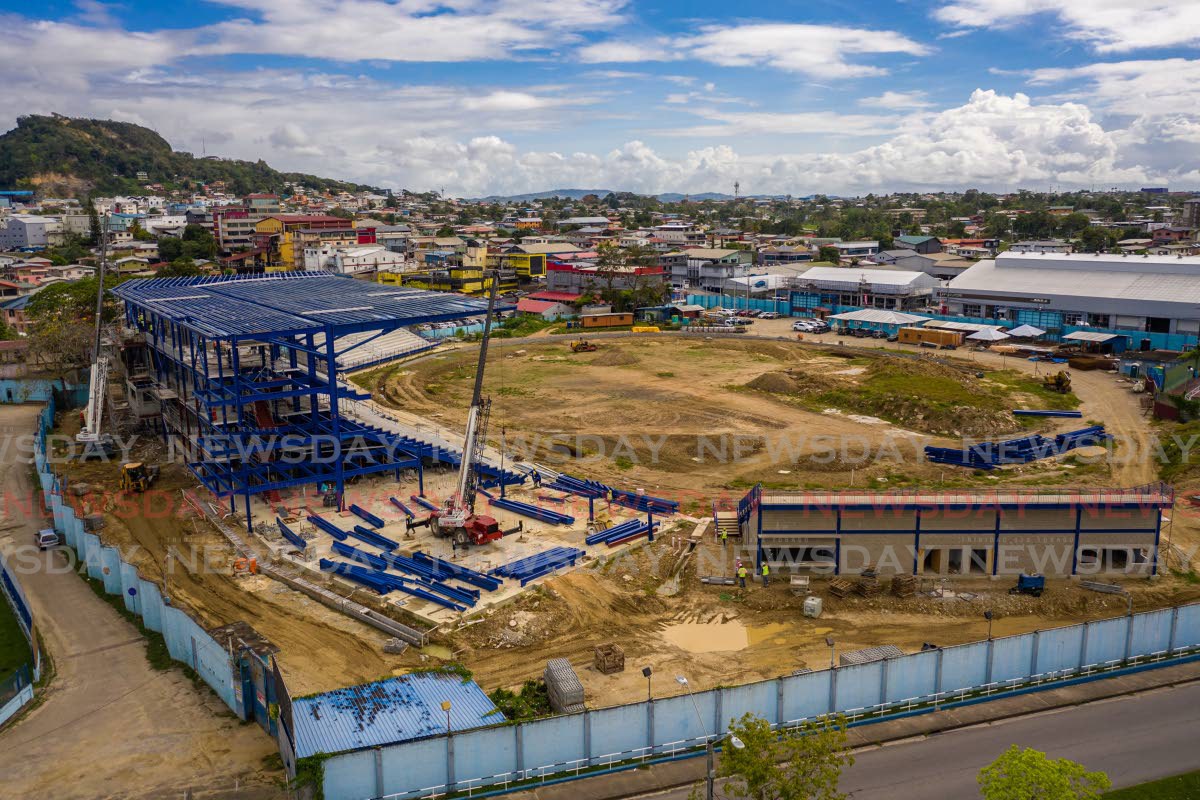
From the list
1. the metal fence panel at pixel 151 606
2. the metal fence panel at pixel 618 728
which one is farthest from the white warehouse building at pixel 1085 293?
the metal fence panel at pixel 151 606

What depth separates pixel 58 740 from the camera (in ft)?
56.3

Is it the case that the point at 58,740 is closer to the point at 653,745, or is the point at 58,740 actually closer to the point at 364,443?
the point at 653,745

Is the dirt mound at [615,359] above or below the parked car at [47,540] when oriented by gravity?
above

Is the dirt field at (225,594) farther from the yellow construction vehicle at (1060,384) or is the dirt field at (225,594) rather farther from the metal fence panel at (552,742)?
the yellow construction vehicle at (1060,384)

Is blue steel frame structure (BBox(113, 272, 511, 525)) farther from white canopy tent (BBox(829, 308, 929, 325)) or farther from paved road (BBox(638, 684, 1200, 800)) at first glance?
white canopy tent (BBox(829, 308, 929, 325))

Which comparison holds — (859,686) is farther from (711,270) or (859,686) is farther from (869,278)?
(711,270)

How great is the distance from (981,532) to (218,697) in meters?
21.0

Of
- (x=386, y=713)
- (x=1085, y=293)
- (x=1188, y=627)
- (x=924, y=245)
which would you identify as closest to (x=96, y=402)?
(x=386, y=713)

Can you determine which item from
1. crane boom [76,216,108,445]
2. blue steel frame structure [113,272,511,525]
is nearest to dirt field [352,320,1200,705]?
blue steel frame structure [113,272,511,525]

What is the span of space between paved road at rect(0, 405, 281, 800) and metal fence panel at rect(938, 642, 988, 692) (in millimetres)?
13622

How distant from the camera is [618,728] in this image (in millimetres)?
15656

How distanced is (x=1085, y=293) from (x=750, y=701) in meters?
→ 59.8

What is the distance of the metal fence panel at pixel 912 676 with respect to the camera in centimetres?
1722

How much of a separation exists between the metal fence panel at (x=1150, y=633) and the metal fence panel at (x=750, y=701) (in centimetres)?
893
